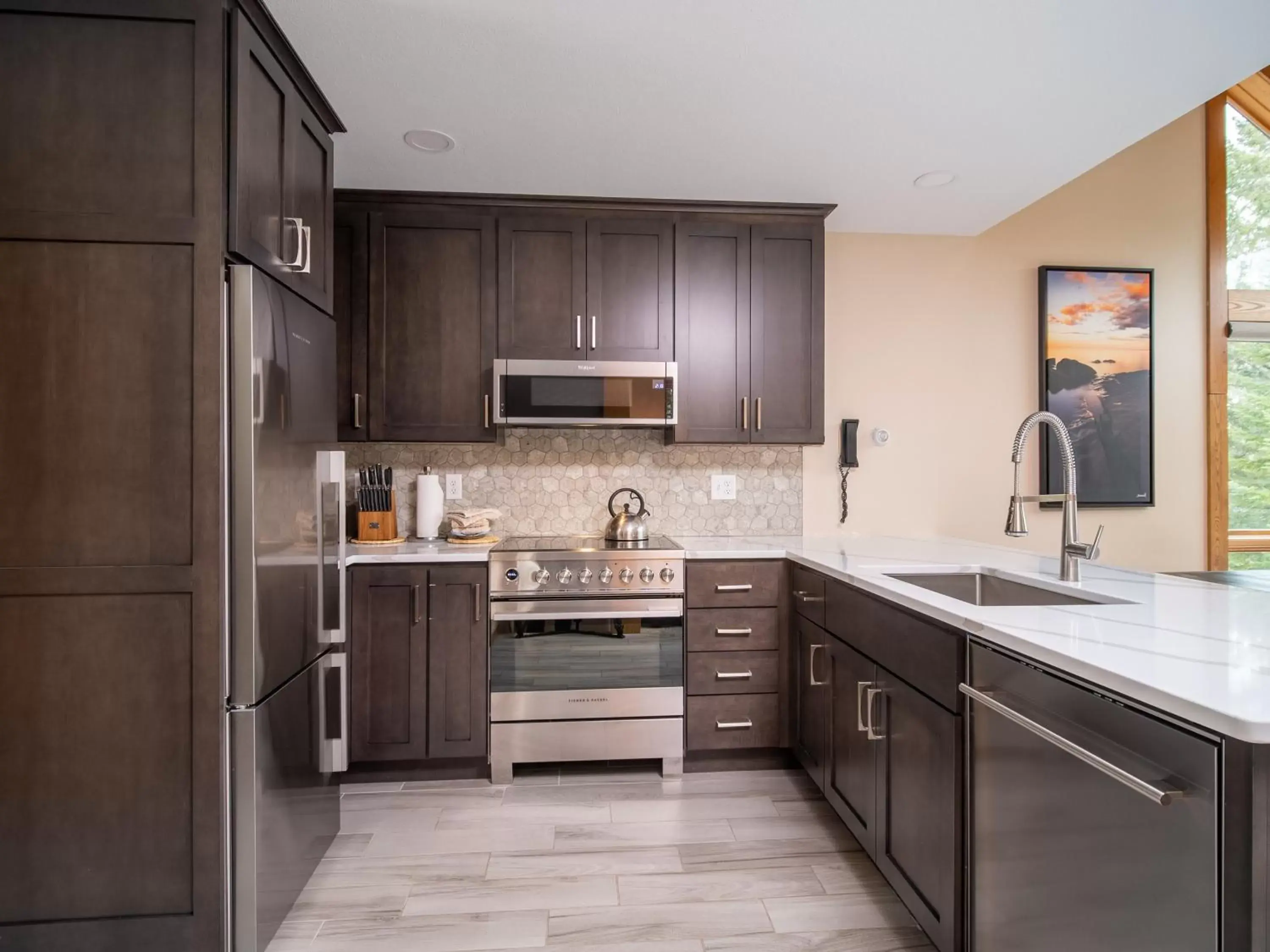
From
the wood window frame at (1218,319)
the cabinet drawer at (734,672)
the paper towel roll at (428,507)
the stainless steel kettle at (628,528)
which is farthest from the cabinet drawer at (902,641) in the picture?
the wood window frame at (1218,319)

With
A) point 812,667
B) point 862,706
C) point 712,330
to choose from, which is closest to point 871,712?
point 862,706

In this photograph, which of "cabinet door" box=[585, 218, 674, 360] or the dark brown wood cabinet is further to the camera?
"cabinet door" box=[585, 218, 674, 360]

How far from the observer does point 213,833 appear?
1.62 metres

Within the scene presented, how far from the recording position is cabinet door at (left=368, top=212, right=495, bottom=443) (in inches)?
117

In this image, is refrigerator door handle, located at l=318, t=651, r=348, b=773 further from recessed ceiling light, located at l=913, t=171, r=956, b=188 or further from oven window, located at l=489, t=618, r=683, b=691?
recessed ceiling light, located at l=913, t=171, r=956, b=188

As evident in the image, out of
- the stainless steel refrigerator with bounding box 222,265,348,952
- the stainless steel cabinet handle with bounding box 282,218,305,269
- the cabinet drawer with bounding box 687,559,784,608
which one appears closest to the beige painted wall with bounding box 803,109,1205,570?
the cabinet drawer with bounding box 687,559,784,608

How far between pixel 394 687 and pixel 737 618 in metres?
1.43

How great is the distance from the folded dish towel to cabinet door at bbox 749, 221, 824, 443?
1.32m

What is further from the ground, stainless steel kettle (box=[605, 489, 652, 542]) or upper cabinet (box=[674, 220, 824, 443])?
upper cabinet (box=[674, 220, 824, 443])

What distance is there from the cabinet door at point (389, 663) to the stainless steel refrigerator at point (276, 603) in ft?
1.55

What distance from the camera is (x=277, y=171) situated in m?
1.87

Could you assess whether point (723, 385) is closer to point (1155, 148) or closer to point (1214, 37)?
point (1214, 37)

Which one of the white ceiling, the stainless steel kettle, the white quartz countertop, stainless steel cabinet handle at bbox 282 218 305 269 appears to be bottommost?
the white quartz countertop

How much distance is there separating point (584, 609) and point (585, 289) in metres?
1.43
